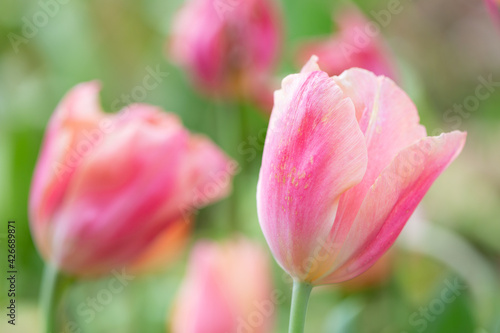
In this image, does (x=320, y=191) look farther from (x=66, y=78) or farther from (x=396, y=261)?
(x=66, y=78)

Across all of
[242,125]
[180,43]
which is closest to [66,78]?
[242,125]

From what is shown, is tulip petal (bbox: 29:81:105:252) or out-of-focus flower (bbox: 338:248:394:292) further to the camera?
out-of-focus flower (bbox: 338:248:394:292)

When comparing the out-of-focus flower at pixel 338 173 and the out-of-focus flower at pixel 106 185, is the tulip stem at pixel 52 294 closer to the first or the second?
the out-of-focus flower at pixel 106 185

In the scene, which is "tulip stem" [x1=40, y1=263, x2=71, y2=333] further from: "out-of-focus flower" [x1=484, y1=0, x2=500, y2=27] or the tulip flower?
"out-of-focus flower" [x1=484, y1=0, x2=500, y2=27]

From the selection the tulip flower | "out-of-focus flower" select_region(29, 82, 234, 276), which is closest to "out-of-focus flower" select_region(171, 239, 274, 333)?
"out-of-focus flower" select_region(29, 82, 234, 276)

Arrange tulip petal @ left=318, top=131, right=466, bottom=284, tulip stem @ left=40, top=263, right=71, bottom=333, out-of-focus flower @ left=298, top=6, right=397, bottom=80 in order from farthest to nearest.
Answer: out-of-focus flower @ left=298, top=6, right=397, bottom=80 → tulip stem @ left=40, top=263, right=71, bottom=333 → tulip petal @ left=318, top=131, right=466, bottom=284

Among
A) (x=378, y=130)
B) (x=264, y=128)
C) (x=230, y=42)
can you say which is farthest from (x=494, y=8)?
(x=264, y=128)

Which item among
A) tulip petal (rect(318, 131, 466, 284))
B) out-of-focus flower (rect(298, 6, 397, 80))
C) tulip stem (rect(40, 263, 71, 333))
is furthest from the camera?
out-of-focus flower (rect(298, 6, 397, 80))
